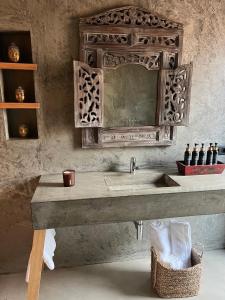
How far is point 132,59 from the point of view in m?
1.92

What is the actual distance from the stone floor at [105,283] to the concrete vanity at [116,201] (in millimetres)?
678

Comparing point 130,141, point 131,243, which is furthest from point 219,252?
point 130,141

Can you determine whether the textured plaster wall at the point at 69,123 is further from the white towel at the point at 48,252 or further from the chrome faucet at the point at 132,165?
the white towel at the point at 48,252

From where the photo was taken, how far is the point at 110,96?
2.00 metres

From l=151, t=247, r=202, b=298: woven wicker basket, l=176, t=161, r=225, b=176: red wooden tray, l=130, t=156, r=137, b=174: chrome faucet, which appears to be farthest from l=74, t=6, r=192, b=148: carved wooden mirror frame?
l=151, t=247, r=202, b=298: woven wicker basket

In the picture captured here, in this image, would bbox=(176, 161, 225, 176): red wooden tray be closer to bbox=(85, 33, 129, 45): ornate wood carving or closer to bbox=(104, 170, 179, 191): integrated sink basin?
bbox=(104, 170, 179, 191): integrated sink basin

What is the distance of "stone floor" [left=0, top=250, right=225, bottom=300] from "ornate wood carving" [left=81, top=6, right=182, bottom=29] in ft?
6.51

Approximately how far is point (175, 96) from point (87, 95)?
0.69 meters

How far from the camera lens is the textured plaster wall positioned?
5.95 feet

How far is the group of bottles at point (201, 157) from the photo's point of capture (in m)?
2.01

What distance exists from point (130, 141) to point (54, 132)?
608 mm

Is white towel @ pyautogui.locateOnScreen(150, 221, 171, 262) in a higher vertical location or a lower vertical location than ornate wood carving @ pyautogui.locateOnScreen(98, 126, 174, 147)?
lower

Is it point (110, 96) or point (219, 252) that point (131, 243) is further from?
point (110, 96)

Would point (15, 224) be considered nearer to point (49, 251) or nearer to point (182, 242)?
point (49, 251)
